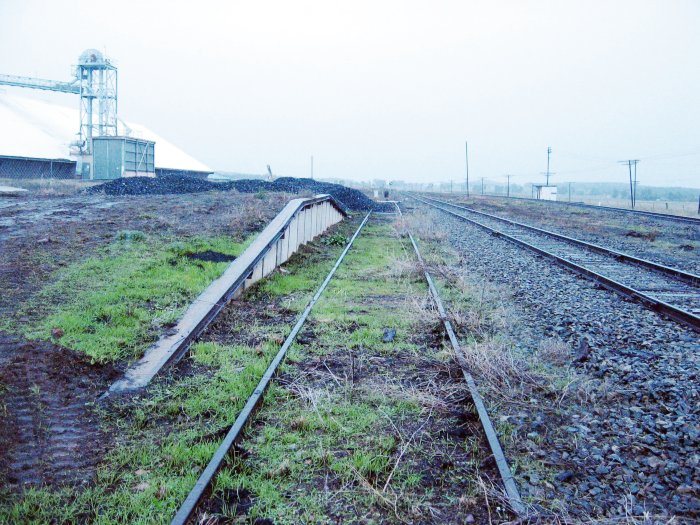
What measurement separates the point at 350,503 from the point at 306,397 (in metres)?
1.53

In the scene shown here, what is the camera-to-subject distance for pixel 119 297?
720cm

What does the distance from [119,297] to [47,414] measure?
120 inches

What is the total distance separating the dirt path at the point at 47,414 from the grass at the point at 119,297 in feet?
0.97

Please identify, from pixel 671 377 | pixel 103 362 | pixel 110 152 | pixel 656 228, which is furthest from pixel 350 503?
pixel 110 152

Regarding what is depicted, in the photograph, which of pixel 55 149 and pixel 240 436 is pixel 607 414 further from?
pixel 55 149

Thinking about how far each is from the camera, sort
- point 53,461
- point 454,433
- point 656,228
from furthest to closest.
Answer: point 656,228
point 454,433
point 53,461

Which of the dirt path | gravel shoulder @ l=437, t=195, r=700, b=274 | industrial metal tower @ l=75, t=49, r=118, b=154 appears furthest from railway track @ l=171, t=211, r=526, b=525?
industrial metal tower @ l=75, t=49, r=118, b=154

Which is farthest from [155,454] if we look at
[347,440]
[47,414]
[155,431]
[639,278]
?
[639,278]

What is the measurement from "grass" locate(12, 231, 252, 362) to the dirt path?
11.6 inches

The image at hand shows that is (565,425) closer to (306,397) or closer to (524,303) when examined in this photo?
(306,397)

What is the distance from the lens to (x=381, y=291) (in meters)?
9.48

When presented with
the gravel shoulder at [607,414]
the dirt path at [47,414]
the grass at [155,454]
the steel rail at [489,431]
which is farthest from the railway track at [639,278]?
the dirt path at [47,414]

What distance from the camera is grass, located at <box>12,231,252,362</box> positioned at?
230 inches

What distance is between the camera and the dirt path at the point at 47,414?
3617 mm
